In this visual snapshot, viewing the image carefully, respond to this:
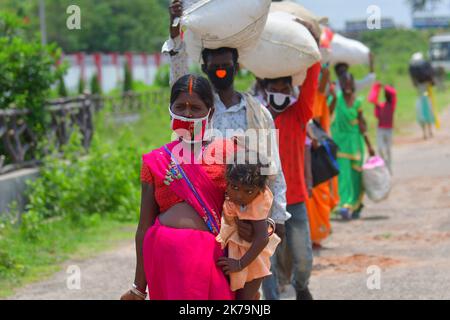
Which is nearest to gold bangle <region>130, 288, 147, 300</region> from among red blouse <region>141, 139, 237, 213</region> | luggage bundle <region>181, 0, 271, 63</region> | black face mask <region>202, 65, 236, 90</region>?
red blouse <region>141, 139, 237, 213</region>

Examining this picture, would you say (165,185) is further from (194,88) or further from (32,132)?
(32,132)

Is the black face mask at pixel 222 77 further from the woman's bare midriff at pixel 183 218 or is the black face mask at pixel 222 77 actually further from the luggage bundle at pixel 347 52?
the luggage bundle at pixel 347 52

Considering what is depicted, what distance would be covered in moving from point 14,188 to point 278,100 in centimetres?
470

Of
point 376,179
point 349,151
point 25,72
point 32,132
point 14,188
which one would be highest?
point 25,72

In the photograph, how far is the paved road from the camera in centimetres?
750

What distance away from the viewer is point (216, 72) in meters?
5.05

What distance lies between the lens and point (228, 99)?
5.10m

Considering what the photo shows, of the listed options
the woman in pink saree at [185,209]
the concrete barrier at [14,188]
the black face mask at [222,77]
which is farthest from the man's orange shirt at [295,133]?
the concrete barrier at [14,188]

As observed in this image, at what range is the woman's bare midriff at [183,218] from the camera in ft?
13.8

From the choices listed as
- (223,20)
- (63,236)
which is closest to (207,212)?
(223,20)

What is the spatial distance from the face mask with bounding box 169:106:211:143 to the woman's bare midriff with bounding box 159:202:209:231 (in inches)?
12.0

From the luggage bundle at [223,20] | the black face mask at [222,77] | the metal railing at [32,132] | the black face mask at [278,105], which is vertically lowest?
the metal railing at [32,132]

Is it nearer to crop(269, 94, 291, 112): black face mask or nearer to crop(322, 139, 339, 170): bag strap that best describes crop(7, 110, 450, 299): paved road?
crop(322, 139, 339, 170): bag strap
